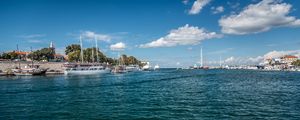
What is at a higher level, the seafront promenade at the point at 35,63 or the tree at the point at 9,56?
the tree at the point at 9,56

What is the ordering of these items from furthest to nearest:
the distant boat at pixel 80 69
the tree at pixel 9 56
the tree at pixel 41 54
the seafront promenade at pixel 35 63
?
1. the tree at pixel 41 54
2. the tree at pixel 9 56
3. the distant boat at pixel 80 69
4. the seafront promenade at pixel 35 63

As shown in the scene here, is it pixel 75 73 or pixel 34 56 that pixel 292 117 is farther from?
pixel 34 56

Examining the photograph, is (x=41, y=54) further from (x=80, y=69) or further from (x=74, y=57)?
(x=80, y=69)

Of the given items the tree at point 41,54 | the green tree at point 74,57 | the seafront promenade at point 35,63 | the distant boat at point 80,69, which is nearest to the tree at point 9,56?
the tree at point 41,54

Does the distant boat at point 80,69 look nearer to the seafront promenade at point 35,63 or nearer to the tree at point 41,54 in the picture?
the seafront promenade at point 35,63

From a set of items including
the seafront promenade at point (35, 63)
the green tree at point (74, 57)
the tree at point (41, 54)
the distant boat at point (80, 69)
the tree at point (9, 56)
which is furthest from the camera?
the green tree at point (74, 57)

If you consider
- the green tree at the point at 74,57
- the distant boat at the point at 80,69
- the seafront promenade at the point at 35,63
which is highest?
the green tree at the point at 74,57

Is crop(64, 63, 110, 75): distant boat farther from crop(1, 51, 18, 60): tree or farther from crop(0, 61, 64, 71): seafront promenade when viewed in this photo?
crop(1, 51, 18, 60): tree

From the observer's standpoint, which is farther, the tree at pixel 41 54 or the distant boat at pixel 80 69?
the tree at pixel 41 54

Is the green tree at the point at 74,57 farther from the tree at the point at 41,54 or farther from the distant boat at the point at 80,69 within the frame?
the distant boat at the point at 80,69

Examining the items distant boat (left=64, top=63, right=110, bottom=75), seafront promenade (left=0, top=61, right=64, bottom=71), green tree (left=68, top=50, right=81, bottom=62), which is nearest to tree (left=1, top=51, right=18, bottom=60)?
seafront promenade (left=0, top=61, right=64, bottom=71)

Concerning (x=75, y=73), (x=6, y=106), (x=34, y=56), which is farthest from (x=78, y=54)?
(x=6, y=106)

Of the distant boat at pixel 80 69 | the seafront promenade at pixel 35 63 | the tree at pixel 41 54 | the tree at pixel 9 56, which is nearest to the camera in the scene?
the seafront promenade at pixel 35 63

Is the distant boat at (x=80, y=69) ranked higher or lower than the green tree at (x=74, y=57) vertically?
lower
